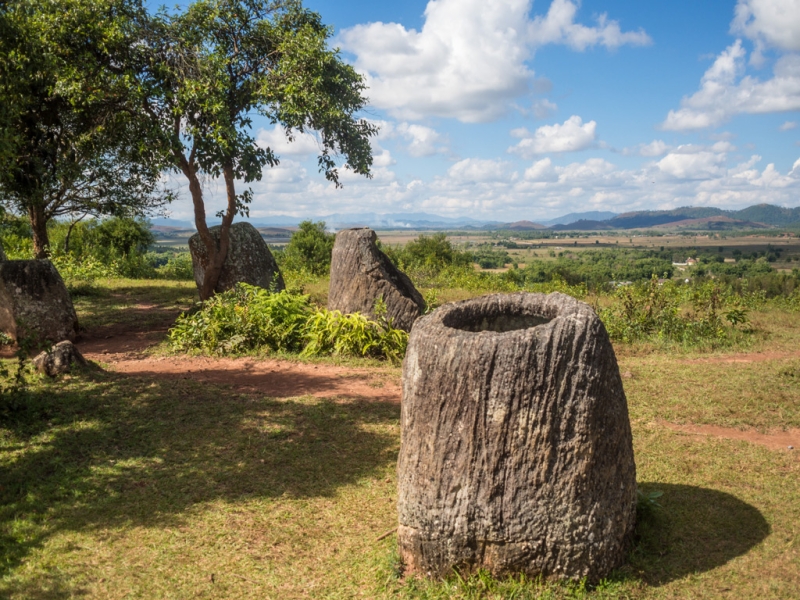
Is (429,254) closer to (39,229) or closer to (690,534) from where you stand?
(39,229)

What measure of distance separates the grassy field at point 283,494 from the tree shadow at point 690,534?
0.01 meters

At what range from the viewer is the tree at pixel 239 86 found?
12.1 meters

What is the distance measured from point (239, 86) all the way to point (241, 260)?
3783mm

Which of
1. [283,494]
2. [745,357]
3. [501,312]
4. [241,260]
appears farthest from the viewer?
[241,260]

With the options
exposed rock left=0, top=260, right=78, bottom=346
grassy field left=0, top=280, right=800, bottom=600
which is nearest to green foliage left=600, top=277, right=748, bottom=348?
grassy field left=0, top=280, right=800, bottom=600

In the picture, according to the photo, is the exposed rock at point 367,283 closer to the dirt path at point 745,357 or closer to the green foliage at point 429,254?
the dirt path at point 745,357

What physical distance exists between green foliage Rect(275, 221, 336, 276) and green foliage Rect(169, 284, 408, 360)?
13.3 m

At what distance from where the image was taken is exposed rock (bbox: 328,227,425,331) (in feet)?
37.9

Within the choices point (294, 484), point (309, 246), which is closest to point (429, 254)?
point (309, 246)

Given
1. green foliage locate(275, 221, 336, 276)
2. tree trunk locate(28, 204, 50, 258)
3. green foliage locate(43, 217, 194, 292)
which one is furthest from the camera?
green foliage locate(275, 221, 336, 276)

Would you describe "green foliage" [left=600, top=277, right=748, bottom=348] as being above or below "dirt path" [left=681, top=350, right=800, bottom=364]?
above

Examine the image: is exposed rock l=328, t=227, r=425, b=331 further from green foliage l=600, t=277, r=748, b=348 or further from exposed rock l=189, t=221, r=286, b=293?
Result: green foliage l=600, t=277, r=748, b=348

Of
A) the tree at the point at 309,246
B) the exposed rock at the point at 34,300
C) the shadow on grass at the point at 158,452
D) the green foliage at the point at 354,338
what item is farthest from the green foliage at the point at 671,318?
the tree at the point at 309,246

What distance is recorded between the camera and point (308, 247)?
26766mm
